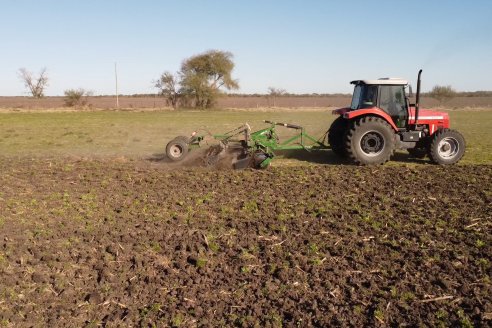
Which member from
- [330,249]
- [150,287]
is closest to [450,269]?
[330,249]

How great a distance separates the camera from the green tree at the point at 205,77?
50062mm

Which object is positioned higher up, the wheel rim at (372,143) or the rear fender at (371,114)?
the rear fender at (371,114)

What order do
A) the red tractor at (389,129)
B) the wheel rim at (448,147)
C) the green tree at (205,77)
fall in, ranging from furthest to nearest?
the green tree at (205,77) → the wheel rim at (448,147) → the red tractor at (389,129)

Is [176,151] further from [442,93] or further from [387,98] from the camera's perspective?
[442,93]

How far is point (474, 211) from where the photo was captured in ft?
22.5

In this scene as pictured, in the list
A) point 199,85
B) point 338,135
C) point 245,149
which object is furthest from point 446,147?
point 199,85

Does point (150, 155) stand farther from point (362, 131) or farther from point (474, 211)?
point (474, 211)

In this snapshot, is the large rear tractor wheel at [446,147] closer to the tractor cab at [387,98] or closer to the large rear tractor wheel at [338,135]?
the tractor cab at [387,98]

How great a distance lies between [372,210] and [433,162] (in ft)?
14.9

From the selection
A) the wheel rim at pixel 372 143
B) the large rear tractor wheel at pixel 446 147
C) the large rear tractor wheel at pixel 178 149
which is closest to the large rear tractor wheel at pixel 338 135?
the wheel rim at pixel 372 143

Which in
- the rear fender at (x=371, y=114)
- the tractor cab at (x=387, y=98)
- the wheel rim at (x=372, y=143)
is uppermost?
the tractor cab at (x=387, y=98)

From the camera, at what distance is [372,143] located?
10750 mm

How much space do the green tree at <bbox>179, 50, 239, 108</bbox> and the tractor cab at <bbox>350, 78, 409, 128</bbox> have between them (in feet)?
132

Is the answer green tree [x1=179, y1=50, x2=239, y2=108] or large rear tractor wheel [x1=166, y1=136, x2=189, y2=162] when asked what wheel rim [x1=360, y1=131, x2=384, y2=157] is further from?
green tree [x1=179, y1=50, x2=239, y2=108]
